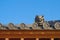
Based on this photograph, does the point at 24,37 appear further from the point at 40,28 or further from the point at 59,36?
the point at 59,36

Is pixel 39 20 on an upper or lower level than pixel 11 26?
upper

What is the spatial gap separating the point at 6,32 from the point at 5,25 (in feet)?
12.9

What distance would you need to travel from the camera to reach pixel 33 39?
57938 millimetres

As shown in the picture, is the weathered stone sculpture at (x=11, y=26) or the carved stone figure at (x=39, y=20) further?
the carved stone figure at (x=39, y=20)

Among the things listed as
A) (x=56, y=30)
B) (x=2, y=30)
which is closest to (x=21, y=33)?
(x=2, y=30)

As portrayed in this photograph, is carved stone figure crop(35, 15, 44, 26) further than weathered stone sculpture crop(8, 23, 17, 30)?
Yes

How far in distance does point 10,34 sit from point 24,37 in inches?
132

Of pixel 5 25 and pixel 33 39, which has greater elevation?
pixel 5 25

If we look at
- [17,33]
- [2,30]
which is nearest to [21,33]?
[17,33]

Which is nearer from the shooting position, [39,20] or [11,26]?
[11,26]

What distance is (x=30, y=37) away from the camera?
56.1 m

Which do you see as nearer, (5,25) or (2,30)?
(2,30)

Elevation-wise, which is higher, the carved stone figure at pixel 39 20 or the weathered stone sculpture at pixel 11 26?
the carved stone figure at pixel 39 20

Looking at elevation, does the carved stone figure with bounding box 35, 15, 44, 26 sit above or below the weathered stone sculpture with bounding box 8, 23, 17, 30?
above
